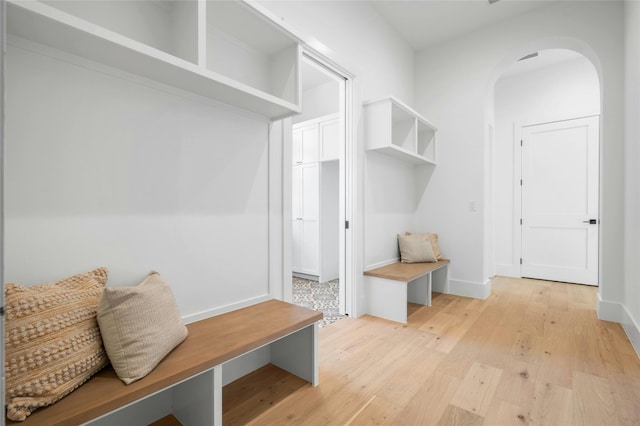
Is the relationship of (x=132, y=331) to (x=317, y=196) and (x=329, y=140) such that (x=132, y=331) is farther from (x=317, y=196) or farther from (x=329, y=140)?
(x=329, y=140)

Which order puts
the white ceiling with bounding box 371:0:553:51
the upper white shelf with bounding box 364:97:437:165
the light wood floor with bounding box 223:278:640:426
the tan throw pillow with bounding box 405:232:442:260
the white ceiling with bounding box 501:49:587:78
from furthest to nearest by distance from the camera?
the white ceiling with bounding box 501:49:587:78 < the tan throw pillow with bounding box 405:232:442:260 < the white ceiling with bounding box 371:0:553:51 < the upper white shelf with bounding box 364:97:437:165 < the light wood floor with bounding box 223:278:640:426

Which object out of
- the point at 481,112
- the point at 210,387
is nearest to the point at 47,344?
the point at 210,387

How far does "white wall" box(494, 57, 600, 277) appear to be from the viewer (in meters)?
4.10

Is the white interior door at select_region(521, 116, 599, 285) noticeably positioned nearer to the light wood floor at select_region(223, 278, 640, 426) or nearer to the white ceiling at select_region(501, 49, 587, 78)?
the white ceiling at select_region(501, 49, 587, 78)

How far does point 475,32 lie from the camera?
3.48 meters

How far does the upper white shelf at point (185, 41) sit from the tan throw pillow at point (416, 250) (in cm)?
212

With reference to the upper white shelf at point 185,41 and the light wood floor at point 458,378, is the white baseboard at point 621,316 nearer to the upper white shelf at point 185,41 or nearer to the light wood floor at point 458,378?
the light wood floor at point 458,378

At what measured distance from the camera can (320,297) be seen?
3.49 meters

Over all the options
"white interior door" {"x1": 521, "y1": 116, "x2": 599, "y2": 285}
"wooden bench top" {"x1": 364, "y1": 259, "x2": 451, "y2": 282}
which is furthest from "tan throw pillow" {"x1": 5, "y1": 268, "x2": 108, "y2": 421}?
"white interior door" {"x1": 521, "y1": 116, "x2": 599, "y2": 285}

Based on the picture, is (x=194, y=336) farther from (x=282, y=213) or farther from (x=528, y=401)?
(x=528, y=401)

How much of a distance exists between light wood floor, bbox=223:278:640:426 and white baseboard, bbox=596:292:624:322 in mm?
75

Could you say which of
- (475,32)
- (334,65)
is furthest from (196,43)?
(475,32)

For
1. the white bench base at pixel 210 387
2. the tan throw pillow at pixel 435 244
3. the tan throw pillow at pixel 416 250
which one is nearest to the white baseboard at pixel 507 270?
the tan throw pillow at pixel 435 244

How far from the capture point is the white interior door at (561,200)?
13.2 ft
